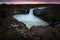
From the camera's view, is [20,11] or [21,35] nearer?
[21,35]

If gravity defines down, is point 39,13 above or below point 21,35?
above

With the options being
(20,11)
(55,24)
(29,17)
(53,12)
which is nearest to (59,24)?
(55,24)

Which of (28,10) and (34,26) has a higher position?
(28,10)

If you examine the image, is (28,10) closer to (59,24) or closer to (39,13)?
(39,13)

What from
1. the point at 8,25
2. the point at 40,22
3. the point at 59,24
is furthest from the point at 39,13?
the point at 8,25

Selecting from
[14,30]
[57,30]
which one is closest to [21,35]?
[14,30]

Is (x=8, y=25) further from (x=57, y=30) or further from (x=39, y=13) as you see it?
(x=57, y=30)

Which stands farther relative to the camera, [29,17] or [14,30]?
[29,17]
